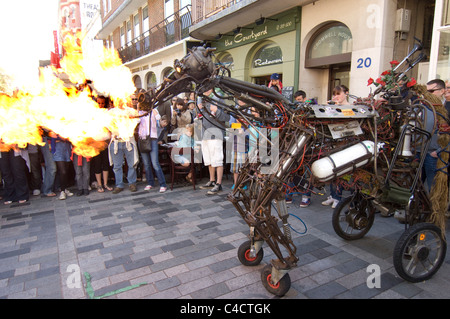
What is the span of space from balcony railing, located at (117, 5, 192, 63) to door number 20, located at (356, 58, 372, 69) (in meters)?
9.90

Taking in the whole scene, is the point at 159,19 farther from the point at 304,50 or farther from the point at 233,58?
the point at 304,50

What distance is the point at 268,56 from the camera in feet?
38.7

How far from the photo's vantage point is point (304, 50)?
991 cm

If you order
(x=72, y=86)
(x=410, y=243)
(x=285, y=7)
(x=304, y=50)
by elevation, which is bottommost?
(x=410, y=243)

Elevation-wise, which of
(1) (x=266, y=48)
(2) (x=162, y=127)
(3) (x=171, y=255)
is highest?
(1) (x=266, y=48)

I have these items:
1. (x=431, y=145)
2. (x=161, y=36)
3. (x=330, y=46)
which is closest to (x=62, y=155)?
(x=431, y=145)

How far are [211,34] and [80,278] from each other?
42.8 feet

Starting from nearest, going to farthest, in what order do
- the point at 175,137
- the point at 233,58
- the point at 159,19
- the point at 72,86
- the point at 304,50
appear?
1. the point at 72,86
2. the point at 175,137
3. the point at 304,50
4. the point at 233,58
5. the point at 159,19

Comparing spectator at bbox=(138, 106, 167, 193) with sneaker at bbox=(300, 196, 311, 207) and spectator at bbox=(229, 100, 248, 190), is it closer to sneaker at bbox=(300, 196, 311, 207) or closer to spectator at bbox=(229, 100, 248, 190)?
spectator at bbox=(229, 100, 248, 190)

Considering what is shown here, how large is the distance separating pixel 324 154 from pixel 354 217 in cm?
154

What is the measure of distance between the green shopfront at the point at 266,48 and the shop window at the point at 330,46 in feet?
1.86

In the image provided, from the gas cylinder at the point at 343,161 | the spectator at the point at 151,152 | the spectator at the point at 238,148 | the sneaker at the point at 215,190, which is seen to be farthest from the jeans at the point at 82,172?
the gas cylinder at the point at 343,161

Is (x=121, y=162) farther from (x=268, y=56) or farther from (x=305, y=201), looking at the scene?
(x=268, y=56)

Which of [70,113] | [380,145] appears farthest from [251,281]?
[70,113]
